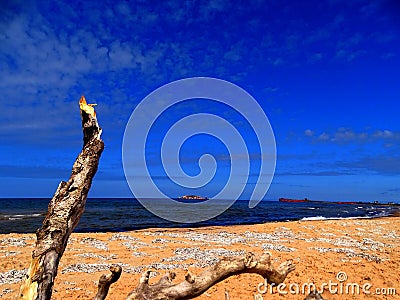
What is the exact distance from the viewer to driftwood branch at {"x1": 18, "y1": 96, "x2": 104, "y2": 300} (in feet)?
16.2

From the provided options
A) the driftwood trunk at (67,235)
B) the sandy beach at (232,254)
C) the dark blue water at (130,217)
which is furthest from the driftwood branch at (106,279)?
the dark blue water at (130,217)

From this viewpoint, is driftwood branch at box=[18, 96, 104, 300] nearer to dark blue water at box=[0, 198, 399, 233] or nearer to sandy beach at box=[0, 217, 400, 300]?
sandy beach at box=[0, 217, 400, 300]

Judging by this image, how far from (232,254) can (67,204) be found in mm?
10893

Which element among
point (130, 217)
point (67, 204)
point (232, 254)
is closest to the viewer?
point (67, 204)

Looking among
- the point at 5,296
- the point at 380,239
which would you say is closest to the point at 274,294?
the point at 5,296

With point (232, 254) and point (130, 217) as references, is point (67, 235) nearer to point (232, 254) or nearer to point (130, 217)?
point (232, 254)

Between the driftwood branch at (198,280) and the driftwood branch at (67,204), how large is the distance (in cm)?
130

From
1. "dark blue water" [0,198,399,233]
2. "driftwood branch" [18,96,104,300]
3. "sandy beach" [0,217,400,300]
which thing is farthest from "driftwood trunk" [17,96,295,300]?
"dark blue water" [0,198,399,233]

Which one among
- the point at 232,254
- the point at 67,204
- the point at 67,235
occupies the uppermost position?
the point at 67,204

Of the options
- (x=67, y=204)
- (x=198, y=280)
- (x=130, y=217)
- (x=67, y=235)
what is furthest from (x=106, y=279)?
(x=130, y=217)

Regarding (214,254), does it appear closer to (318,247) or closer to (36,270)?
(318,247)

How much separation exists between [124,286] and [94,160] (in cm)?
592

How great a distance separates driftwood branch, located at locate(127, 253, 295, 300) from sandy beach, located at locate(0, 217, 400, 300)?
1.96 ft

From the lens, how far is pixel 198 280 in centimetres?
525
